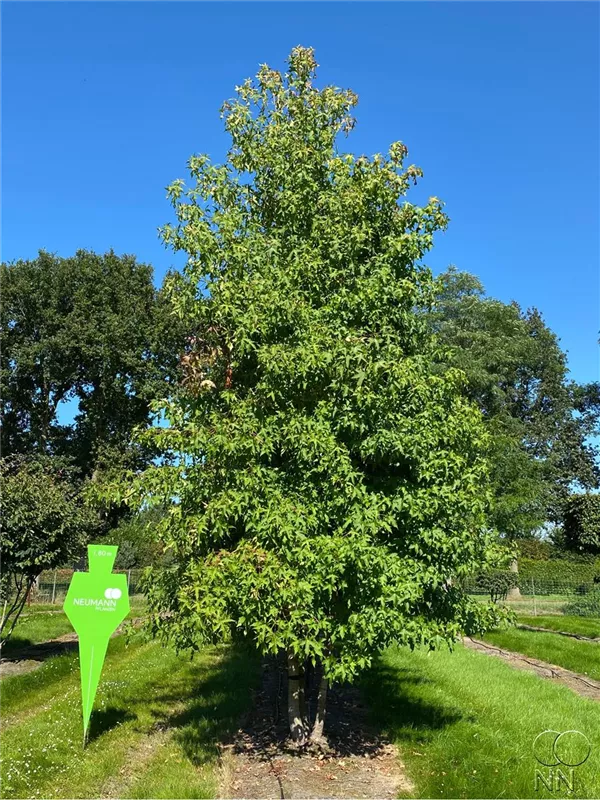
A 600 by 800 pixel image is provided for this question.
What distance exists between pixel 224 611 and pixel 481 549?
2.81m

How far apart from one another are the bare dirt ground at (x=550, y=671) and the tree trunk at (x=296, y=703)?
6242 mm

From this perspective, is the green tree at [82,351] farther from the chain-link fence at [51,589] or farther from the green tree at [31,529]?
the green tree at [31,529]

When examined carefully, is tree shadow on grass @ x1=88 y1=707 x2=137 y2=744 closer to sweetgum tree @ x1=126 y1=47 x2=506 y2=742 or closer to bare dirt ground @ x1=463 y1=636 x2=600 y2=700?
sweetgum tree @ x1=126 y1=47 x2=506 y2=742

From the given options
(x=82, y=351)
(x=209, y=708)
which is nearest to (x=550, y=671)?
(x=209, y=708)

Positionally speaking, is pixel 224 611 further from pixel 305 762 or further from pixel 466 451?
pixel 466 451

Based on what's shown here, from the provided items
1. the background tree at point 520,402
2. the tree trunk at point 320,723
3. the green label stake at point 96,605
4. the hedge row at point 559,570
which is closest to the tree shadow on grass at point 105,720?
the green label stake at point 96,605

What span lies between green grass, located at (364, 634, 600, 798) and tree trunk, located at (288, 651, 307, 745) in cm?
118

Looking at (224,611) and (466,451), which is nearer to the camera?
(224,611)

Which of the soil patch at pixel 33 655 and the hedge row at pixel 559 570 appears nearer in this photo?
the soil patch at pixel 33 655

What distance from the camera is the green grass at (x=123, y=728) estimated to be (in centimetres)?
642

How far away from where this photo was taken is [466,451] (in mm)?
7438

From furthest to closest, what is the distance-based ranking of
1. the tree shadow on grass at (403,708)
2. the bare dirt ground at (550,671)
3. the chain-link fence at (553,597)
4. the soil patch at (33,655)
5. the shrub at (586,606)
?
1. the chain-link fence at (553,597)
2. the shrub at (586,606)
3. the soil patch at (33,655)
4. the bare dirt ground at (550,671)
5. the tree shadow on grass at (403,708)

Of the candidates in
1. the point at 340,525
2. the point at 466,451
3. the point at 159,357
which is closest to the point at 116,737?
the point at 340,525

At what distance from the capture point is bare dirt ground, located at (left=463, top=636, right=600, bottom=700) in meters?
12.2
